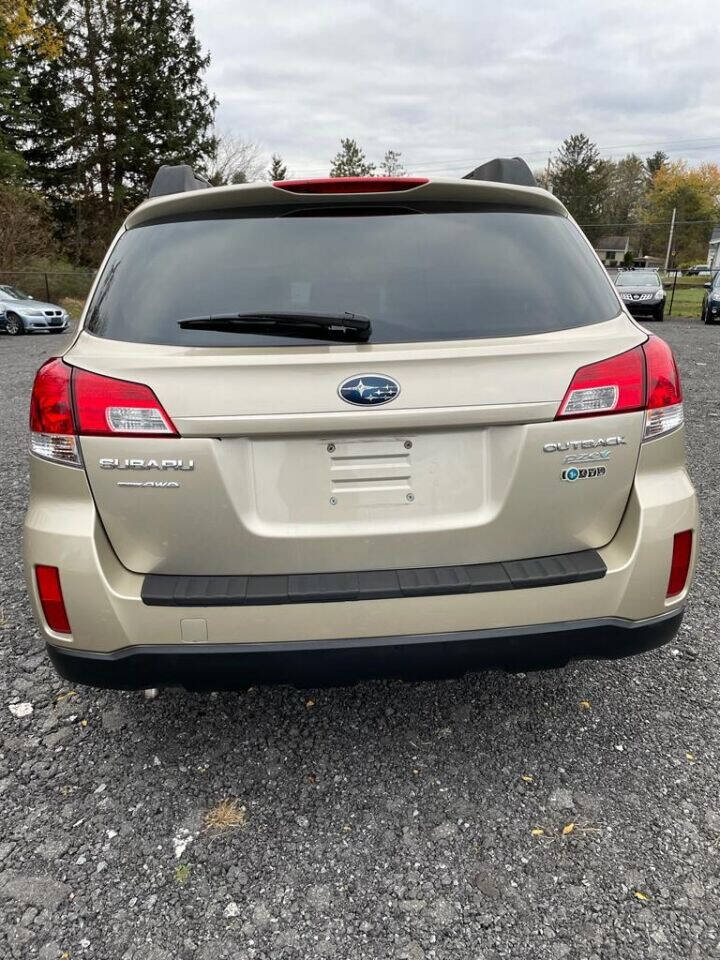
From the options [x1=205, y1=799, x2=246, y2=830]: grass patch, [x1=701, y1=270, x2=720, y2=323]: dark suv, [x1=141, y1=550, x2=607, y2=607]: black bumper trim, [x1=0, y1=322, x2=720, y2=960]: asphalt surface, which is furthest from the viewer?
[x1=701, y1=270, x2=720, y2=323]: dark suv

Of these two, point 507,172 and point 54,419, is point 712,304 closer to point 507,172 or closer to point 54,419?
point 507,172

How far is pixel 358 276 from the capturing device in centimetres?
208

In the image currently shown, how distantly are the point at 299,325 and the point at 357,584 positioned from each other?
73 centimetres

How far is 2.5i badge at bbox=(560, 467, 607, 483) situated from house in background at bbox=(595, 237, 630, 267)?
297 feet

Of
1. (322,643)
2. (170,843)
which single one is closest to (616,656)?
(322,643)

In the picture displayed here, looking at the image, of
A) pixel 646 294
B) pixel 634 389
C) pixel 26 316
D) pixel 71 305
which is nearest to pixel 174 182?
pixel 634 389

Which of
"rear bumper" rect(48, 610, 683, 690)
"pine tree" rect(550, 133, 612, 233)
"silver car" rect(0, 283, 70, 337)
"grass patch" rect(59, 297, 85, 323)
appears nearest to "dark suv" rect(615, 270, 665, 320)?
"silver car" rect(0, 283, 70, 337)

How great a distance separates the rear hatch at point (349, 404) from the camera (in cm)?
186

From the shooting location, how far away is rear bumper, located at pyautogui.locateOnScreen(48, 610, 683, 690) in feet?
6.41

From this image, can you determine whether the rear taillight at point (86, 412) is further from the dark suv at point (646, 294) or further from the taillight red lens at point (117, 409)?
the dark suv at point (646, 294)

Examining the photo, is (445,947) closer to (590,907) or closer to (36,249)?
(590,907)

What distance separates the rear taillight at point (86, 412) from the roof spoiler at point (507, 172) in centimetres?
158

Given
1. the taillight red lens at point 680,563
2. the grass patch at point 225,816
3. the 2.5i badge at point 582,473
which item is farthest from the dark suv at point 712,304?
the grass patch at point 225,816

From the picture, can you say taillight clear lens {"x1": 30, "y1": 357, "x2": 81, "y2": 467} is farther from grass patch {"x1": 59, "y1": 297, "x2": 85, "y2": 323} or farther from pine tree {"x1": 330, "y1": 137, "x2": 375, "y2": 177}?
pine tree {"x1": 330, "y1": 137, "x2": 375, "y2": 177}
